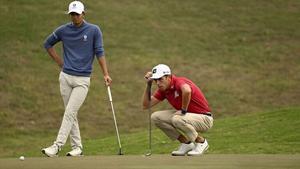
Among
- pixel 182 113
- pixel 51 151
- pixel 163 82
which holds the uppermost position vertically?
pixel 163 82

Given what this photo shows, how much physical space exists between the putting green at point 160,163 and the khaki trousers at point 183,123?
0.70m

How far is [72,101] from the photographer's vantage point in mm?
13258

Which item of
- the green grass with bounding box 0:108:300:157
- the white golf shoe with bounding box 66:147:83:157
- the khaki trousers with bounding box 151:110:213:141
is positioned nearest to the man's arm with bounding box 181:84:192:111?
the khaki trousers with bounding box 151:110:213:141

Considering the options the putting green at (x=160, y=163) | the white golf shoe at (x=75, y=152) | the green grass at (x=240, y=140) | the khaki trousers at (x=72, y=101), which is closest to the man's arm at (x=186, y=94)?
the putting green at (x=160, y=163)

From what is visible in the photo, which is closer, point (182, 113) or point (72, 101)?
point (182, 113)

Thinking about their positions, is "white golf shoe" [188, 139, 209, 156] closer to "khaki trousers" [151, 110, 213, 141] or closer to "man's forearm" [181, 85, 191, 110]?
"khaki trousers" [151, 110, 213, 141]

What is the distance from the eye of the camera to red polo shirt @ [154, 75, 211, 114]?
42.3ft

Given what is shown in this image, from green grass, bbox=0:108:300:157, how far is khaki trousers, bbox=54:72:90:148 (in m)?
3.67

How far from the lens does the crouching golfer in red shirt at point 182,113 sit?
1278cm

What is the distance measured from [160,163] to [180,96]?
1.88m

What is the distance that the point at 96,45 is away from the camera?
1338cm

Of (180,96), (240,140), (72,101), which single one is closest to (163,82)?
(180,96)

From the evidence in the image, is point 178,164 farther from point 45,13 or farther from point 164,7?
point 164,7

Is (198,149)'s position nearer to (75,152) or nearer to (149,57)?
(75,152)
